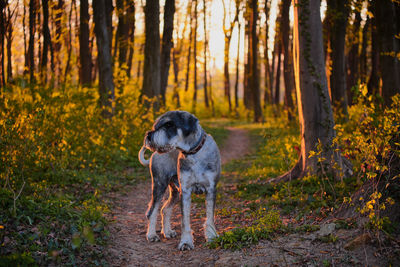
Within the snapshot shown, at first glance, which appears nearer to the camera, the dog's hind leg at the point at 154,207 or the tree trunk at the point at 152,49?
the dog's hind leg at the point at 154,207

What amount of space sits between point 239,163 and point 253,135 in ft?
27.4

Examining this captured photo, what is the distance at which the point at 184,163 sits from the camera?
5.11 meters

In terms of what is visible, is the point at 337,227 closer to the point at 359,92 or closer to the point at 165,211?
the point at 359,92

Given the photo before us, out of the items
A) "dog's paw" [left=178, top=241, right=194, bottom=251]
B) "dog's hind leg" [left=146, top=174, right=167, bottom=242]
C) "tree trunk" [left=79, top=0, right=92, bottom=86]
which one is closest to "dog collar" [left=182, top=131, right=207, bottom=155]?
"dog's hind leg" [left=146, top=174, right=167, bottom=242]

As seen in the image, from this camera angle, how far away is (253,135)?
2038 centimetres

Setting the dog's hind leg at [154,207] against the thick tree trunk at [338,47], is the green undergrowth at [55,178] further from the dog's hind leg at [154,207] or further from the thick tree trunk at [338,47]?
the thick tree trunk at [338,47]

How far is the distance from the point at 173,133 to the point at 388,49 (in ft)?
26.4

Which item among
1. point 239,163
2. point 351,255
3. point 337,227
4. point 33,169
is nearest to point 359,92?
point 337,227

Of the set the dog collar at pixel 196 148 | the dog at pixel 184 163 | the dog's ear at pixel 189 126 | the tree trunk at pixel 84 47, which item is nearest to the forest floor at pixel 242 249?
the dog at pixel 184 163

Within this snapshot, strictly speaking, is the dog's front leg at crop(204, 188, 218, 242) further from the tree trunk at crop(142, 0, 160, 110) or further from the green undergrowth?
the tree trunk at crop(142, 0, 160, 110)

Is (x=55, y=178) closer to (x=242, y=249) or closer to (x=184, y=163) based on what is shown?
(x=184, y=163)

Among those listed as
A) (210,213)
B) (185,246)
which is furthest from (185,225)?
(210,213)

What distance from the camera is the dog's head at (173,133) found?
15.7ft

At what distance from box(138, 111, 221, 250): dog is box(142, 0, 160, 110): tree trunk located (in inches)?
371
